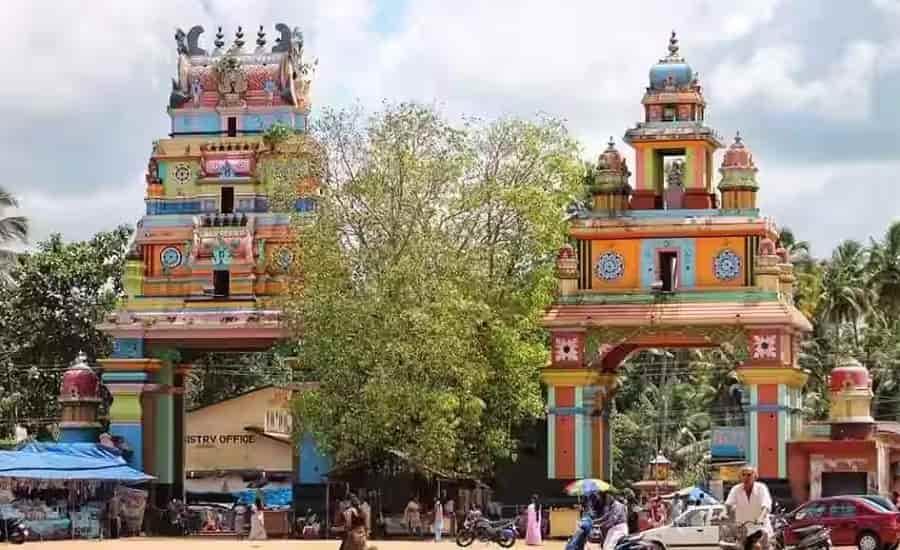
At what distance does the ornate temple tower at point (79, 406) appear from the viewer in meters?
58.9

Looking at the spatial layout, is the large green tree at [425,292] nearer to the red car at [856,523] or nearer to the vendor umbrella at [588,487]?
the vendor umbrella at [588,487]

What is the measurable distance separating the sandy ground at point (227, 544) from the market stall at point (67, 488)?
5.05 ft

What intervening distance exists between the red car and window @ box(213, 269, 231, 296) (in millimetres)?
A: 20930

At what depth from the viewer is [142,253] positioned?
60.0 m

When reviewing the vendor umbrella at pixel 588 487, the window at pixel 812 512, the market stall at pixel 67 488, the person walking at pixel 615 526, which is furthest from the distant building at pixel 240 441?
the person walking at pixel 615 526

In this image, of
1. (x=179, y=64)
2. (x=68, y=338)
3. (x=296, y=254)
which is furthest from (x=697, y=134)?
(x=68, y=338)

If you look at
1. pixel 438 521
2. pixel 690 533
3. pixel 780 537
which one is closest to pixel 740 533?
pixel 780 537

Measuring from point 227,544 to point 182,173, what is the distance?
1532 cm

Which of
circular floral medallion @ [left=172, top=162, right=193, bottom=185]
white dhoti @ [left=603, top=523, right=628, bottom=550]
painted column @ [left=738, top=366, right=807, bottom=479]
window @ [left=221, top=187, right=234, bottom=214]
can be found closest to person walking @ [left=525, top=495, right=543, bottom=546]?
painted column @ [left=738, top=366, right=807, bottom=479]

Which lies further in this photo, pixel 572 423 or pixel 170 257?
pixel 170 257

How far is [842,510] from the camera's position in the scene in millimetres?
43562

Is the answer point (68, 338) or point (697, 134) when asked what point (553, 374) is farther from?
point (68, 338)

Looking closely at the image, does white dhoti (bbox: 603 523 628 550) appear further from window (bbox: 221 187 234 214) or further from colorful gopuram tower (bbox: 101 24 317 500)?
window (bbox: 221 187 234 214)

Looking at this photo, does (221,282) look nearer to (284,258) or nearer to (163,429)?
(284,258)
